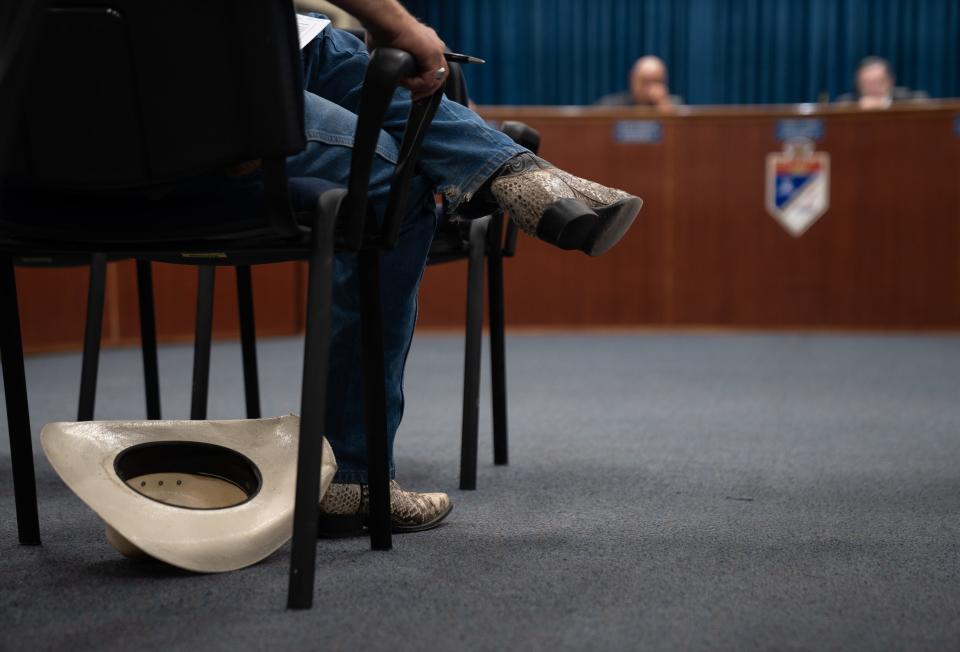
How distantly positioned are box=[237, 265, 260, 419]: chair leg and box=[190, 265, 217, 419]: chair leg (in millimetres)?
59

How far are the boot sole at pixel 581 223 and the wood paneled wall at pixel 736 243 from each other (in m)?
2.95

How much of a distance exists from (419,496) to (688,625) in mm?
428

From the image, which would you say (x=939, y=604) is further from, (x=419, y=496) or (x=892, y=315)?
(x=892, y=315)

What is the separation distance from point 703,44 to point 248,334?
573 cm

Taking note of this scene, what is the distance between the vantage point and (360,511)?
3.76 feet

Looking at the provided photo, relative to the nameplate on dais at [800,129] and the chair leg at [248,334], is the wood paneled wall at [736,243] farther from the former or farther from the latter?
the chair leg at [248,334]

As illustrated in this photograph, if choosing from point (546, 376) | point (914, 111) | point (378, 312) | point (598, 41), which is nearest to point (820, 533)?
point (378, 312)

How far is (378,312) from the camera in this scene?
102 cm

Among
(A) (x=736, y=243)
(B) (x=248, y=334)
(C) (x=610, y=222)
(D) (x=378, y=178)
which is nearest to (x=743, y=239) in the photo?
(A) (x=736, y=243)

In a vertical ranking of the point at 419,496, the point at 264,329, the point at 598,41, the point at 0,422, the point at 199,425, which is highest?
the point at 598,41

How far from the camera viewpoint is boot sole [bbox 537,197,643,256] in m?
1.03

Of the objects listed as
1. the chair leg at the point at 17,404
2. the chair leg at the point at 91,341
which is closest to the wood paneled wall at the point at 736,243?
the chair leg at the point at 91,341

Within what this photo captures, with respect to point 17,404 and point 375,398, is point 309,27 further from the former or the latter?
point 17,404

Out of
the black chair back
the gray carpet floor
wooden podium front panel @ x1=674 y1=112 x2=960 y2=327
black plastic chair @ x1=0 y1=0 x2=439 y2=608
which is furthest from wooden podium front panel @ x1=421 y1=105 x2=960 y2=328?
the black chair back
